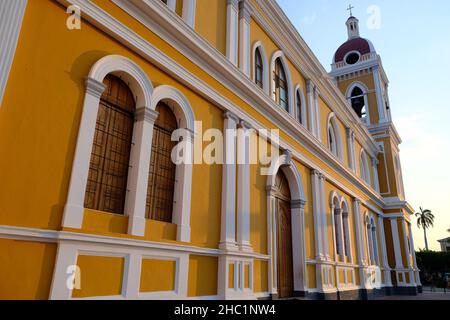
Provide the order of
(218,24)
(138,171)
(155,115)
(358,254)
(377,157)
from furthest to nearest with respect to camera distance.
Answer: (377,157)
(358,254)
(218,24)
(155,115)
(138,171)

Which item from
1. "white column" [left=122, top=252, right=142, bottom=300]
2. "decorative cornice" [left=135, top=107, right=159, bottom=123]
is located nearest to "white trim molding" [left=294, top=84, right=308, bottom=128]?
"decorative cornice" [left=135, top=107, right=159, bottom=123]

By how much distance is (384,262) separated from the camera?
60.0 ft

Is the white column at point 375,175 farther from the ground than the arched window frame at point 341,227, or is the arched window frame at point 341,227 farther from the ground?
the white column at point 375,175

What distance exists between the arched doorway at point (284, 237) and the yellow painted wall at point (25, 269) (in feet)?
19.7

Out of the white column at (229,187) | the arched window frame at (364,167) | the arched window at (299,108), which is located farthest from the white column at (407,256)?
the white column at (229,187)

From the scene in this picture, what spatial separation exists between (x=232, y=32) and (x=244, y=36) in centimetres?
54

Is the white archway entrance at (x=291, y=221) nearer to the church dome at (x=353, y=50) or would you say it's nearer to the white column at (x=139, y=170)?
the white column at (x=139, y=170)

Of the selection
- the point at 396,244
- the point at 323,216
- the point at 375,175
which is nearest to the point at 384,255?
the point at 396,244

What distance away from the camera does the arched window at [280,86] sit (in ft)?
33.6

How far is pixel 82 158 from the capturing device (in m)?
4.43

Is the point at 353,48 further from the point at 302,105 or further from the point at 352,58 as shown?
the point at 302,105
